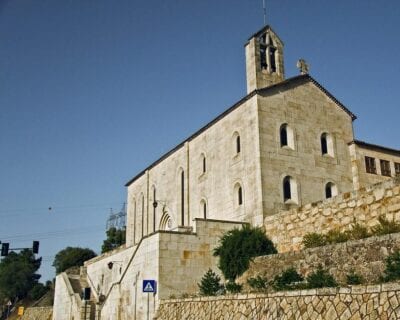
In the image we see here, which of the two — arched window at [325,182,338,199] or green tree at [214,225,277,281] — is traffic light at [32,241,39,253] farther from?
arched window at [325,182,338,199]

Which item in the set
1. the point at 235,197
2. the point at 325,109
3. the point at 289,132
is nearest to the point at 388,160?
the point at 325,109

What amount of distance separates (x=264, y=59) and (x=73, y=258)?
148 feet

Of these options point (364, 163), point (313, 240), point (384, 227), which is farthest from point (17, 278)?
point (384, 227)

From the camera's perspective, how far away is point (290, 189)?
28.3 meters

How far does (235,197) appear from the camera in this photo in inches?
1156

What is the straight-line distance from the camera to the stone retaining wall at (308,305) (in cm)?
1067

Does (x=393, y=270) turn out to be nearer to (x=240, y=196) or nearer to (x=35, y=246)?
(x=240, y=196)

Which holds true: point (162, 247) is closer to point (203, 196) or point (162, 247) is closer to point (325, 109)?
point (203, 196)

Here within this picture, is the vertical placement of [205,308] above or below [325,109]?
below

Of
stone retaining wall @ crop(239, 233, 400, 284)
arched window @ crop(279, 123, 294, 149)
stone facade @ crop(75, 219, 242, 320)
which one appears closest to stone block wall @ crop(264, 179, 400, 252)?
stone facade @ crop(75, 219, 242, 320)

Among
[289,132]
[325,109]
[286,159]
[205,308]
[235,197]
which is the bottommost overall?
[205,308]

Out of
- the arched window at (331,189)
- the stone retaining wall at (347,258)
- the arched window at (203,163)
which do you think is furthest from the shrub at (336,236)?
the arched window at (203,163)

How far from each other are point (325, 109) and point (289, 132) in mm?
3988

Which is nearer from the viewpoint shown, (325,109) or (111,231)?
(325,109)
